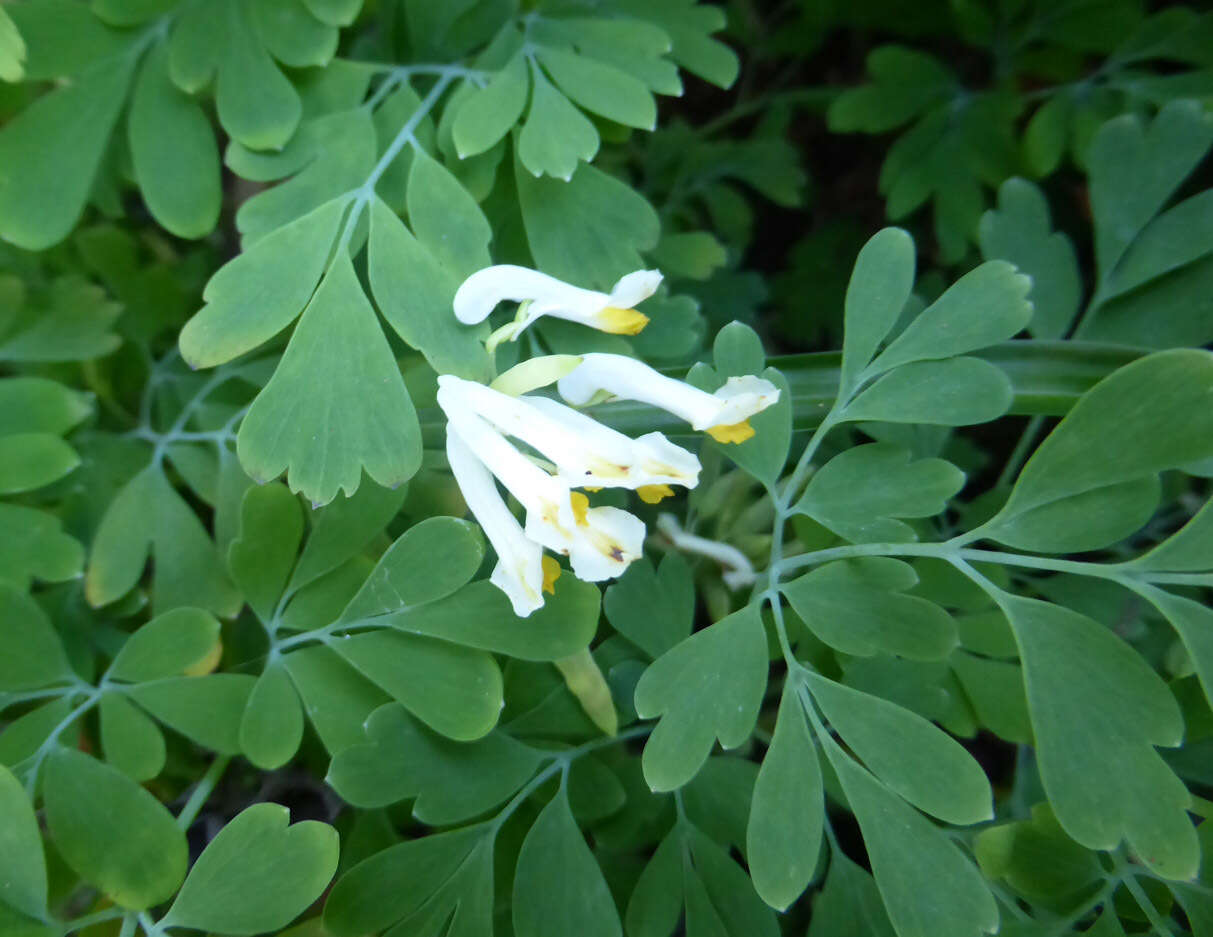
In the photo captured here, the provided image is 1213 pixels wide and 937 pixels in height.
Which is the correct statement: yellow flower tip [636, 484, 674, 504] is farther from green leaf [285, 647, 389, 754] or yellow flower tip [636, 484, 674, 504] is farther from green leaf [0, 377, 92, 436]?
green leaf [0, 377, 92, 436]

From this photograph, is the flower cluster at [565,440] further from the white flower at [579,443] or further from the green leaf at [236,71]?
the green leaf at [236,71]

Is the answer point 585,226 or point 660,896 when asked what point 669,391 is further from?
point 660,896

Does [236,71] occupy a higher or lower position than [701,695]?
higher

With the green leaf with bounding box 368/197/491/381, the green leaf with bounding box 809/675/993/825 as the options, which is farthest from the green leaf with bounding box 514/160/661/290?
the green leaf with bounding box 809/675/993/825

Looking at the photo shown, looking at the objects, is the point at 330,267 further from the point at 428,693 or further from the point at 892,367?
the point at 892,367

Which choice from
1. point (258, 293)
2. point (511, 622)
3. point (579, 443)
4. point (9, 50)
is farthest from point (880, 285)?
point (9, 50)
